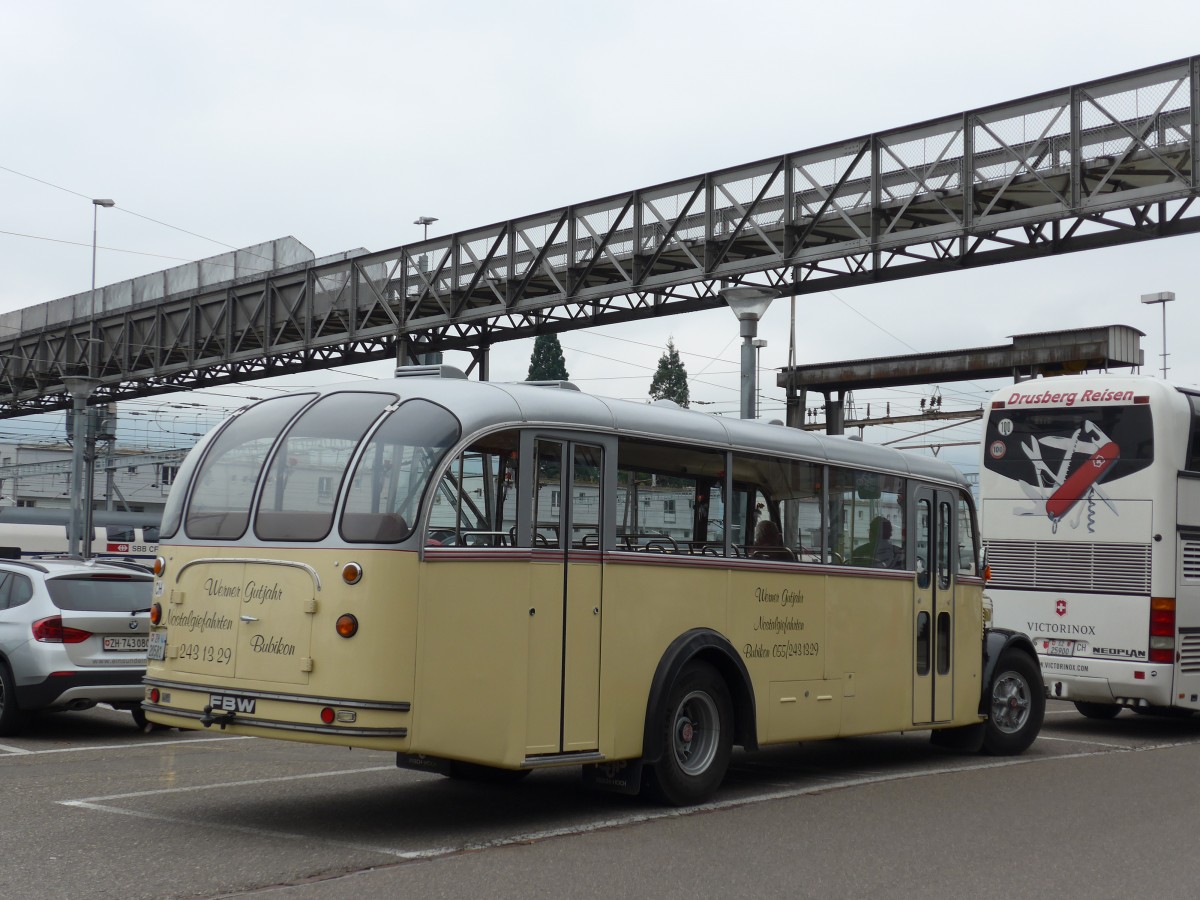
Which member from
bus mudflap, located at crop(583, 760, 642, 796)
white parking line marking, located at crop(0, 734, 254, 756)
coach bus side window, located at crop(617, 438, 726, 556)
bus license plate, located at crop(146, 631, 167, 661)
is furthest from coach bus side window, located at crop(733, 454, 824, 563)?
white parking line marking, located at crop(0, 734, 254, 756)

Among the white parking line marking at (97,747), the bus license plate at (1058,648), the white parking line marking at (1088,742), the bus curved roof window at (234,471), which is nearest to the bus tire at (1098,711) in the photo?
the bus license plate at (1058,648)

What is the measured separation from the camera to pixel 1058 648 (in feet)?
54.7

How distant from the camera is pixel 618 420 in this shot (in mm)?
9562

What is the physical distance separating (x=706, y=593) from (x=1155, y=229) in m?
12.6

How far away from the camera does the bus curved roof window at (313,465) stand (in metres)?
8.46

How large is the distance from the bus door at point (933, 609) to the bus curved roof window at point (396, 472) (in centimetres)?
547

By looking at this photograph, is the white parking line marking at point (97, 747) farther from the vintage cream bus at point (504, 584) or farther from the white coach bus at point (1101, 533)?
the white coach bus at point (1101, 533)

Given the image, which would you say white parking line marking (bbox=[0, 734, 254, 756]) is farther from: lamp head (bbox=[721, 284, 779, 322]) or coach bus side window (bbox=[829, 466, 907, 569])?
lamp head (bbox=[721, 284, 779, 322])

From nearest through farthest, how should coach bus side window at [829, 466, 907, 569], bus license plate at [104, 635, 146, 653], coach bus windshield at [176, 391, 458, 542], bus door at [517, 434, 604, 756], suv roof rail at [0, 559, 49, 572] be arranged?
coach bus windshield at [176, 391, 458, 542], bus door at [517, 434, 604, 756], coach bus side window at [829, 466, 907, 569], bus license plate at [104, 635, 146, 653], suv roof rail at [0, 559, 49, 572]

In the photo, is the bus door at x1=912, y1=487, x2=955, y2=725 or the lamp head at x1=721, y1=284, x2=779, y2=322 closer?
the bus door at x1=912, y1=487, x2=955, y2=725

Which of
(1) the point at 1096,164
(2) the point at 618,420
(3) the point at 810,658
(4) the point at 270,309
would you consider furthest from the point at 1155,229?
(4) the point at 270,309

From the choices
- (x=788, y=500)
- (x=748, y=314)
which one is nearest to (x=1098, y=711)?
(x=748, y=314)

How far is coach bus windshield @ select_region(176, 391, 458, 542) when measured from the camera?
8305 mm

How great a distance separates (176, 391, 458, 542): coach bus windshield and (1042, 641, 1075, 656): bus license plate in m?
10.4
